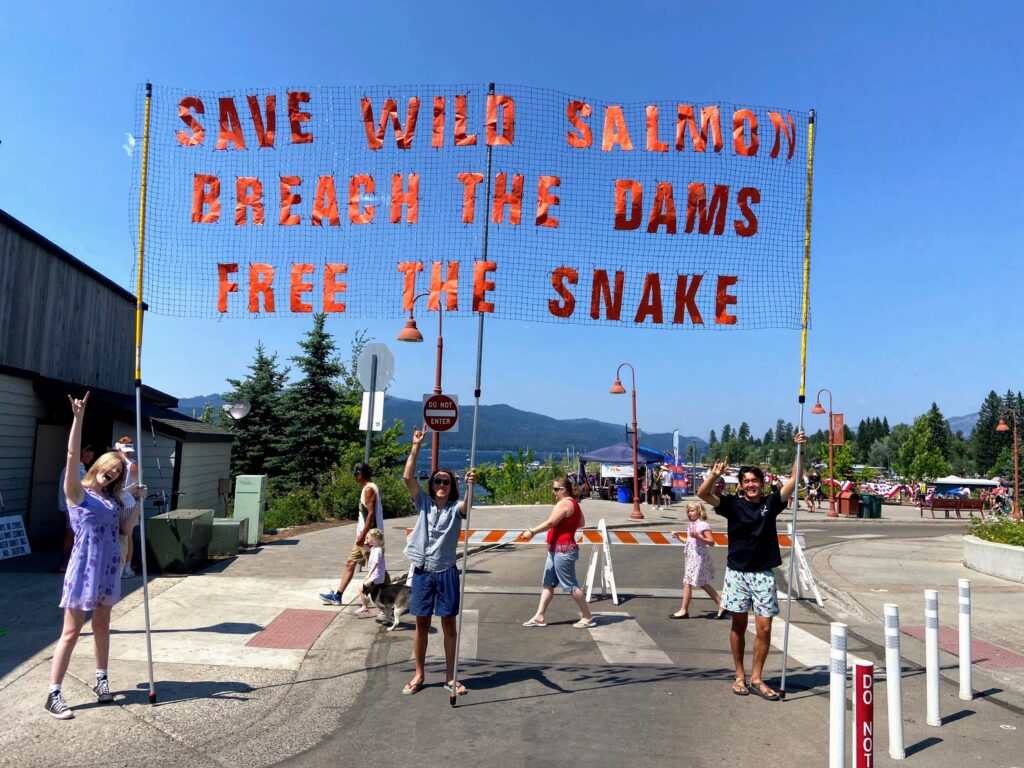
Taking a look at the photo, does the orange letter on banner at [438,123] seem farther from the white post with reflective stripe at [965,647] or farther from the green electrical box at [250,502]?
the green electrical box at [250,502]

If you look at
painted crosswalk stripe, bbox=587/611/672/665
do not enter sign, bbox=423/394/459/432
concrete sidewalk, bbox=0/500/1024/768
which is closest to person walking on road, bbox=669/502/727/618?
painted crosswalk stripe, bbox=587/611/672/665

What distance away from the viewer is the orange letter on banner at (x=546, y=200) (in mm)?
7523

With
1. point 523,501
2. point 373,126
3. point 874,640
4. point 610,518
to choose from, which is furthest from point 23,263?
point 523,501

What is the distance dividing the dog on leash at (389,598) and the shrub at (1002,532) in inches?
444

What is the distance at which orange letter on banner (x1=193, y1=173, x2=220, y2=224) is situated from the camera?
758 centimetres

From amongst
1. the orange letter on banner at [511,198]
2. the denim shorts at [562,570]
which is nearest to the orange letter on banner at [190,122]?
the orange letter on banner at [511,198]

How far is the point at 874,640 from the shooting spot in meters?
8.73

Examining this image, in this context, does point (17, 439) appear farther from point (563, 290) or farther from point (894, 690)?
point (894, 690)

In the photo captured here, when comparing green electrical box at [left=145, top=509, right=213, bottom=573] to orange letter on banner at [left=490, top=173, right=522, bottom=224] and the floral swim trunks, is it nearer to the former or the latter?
orange letter on banner at [left=490, top=173, right=522, bottom=224]

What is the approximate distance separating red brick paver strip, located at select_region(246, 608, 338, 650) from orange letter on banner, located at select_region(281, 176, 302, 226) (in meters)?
4.10

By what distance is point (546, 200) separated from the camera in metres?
7.54

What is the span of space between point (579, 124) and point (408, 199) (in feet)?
6.07

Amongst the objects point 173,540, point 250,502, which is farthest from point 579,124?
point 250,502

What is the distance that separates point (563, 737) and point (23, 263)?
12779 mm
